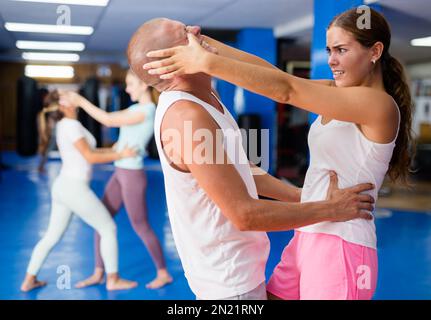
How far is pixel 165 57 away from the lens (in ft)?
3.70

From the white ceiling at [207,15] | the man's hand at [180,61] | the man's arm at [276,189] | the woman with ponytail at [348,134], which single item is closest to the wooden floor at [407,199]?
the white ceiling at [207,15]

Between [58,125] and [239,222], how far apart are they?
2168mm

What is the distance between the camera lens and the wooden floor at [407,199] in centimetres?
622

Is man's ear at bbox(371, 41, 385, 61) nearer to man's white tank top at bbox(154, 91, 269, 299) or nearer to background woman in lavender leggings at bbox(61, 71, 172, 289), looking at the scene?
man's white tank top at bbox(154, 91, 269, 299)

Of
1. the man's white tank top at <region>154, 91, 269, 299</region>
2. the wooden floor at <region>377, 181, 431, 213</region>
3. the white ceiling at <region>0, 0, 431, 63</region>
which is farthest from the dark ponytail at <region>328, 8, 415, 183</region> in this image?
the wooden floor at <region>377, 181, 431, 213</region>

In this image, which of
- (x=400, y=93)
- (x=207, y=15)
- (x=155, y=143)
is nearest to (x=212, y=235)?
(x=400, y=93)

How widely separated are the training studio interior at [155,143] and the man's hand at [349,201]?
0.26m

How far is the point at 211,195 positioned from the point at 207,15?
16.7 feet

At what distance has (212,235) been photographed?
1.16 metres

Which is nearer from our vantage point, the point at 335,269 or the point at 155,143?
the point at 335,269

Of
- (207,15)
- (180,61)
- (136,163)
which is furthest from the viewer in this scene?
(207,15)

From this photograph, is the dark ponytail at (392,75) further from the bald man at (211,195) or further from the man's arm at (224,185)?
the man's arm at (224,185)

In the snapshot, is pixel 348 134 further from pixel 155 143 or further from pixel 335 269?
pixel 155 143
